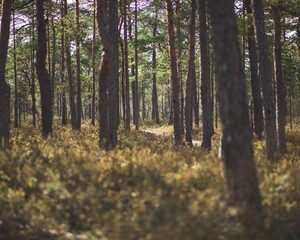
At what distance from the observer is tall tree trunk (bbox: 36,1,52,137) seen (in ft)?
35.1

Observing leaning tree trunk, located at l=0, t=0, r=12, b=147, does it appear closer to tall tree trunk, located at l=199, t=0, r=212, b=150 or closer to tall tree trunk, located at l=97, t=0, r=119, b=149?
tall tree trunk, located at l=97, t=0, r=119, b=149

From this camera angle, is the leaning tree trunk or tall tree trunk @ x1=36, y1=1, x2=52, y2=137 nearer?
the leaning tree trunk

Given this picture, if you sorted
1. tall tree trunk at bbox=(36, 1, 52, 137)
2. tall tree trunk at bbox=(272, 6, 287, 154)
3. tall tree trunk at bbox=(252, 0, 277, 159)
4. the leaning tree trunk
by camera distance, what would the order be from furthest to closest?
tall tree trunk at bbox=(36, 1, 52, 137), tall tree trunk at bbox=(272, 6, 287, 154), the leaning tree trunk, tall tree trunk at bbox=(252, 0, 277, 159)

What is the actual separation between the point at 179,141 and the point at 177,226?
30.2ft

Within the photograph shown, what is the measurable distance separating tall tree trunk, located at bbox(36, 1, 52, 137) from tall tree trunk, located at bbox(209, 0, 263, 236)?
8809mm

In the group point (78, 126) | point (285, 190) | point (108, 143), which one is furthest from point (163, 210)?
point (78, 126)

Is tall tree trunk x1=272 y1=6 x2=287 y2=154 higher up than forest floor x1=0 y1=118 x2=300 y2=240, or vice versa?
tall tree trunk x1=272 y1=6 x2=287 y2=154

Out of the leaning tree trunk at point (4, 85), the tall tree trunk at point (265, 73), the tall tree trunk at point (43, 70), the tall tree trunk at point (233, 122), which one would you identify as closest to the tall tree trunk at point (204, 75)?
the tall tree trunk at point (265, 73)

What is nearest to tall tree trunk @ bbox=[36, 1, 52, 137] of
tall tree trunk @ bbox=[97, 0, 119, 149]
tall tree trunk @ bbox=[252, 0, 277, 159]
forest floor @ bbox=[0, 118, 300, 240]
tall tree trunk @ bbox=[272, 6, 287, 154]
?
tall tree trunk @ bbox=[97, 0, 119, 149]

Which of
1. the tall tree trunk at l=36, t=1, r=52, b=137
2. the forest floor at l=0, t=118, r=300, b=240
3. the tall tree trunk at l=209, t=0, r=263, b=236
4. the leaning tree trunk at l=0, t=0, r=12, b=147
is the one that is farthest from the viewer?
the tall tree trunk at l=36, t=1, r=52, b=137

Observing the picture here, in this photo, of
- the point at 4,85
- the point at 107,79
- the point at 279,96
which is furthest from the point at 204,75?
the point at 4,85

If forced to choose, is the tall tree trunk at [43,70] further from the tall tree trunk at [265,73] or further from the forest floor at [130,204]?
the tall tree trunk at [265,73]

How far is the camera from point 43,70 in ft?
35.8

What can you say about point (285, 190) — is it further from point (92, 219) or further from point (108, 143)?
point (108, 143)
